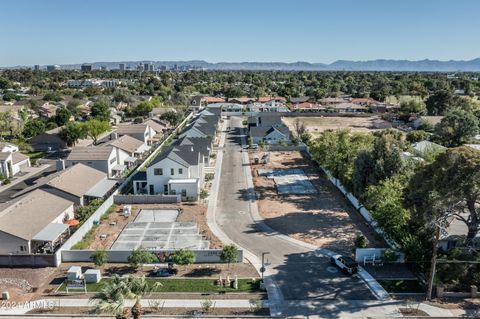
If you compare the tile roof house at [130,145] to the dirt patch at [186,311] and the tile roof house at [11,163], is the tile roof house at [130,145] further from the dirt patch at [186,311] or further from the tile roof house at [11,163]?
the dirt patch at [186,311]

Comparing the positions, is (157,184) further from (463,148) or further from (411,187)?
(463,148)

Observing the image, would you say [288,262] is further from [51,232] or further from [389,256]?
[51,232]

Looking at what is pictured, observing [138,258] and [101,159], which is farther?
[101,159]

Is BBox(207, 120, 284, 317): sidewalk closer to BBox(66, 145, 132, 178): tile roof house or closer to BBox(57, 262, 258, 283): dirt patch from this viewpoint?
BBox(57, 262, 258, 283): dirt patch

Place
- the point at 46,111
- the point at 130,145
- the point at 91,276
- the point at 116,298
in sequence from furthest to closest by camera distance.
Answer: the point at 46,111 → the point at 130,145 → the point at 91,276 → the point at 116,298

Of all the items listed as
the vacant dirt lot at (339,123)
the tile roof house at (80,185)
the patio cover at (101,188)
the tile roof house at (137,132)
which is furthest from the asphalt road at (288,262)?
the vacant dirt lot at (339,123)

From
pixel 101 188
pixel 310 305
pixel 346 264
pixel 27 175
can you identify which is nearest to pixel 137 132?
pixel 27 175
